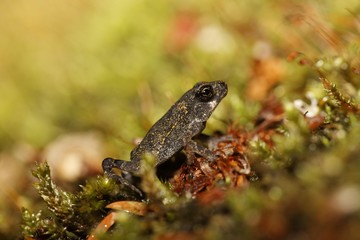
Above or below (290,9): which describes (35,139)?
above

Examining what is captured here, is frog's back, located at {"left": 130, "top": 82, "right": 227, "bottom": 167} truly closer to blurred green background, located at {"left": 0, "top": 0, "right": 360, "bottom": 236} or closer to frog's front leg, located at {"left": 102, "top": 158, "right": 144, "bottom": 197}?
frog's front leg, located at {"left": 102, "top": 158, "right": 144, "bottom": 197}

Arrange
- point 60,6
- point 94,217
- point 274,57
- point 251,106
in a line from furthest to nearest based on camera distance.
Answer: point 60,6 < point 274,57 < point 251,106 < point 94,217

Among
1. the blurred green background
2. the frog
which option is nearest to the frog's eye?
the frog

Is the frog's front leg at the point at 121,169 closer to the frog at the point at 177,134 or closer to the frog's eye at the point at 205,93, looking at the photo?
the frog at the point at 177,134

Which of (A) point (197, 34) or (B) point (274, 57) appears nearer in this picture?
(B) point (274, 57)

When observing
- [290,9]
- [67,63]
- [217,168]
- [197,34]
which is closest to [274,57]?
[290,9]

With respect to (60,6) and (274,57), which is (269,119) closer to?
(274,57)

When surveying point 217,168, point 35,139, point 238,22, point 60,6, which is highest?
point 60,6

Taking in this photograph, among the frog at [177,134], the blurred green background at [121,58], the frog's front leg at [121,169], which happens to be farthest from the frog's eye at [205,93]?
the blurred green background at [121,58]
